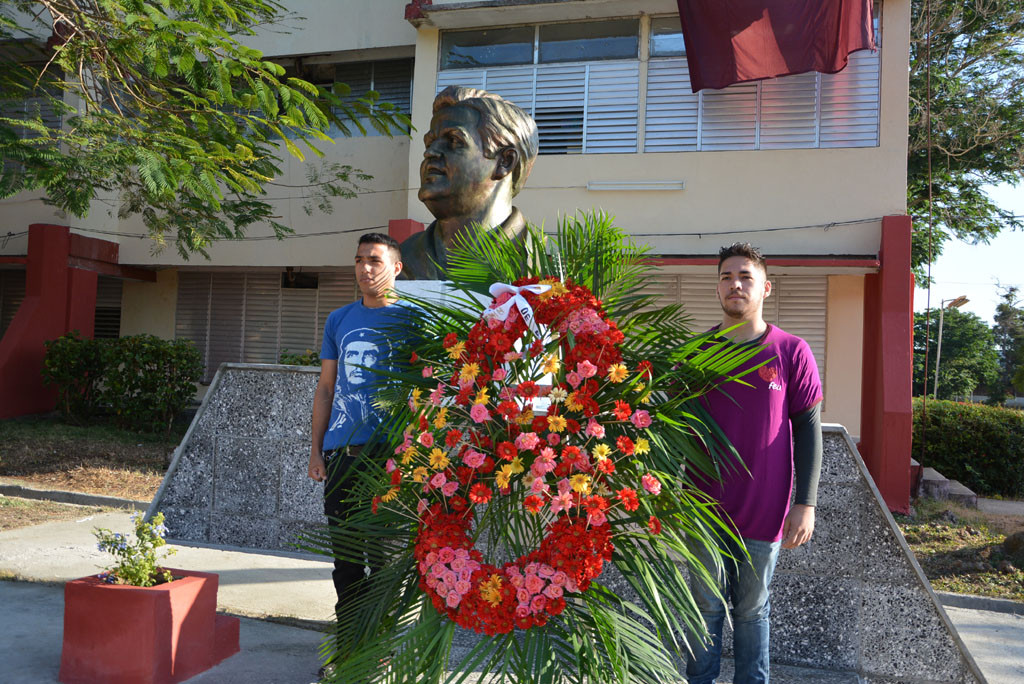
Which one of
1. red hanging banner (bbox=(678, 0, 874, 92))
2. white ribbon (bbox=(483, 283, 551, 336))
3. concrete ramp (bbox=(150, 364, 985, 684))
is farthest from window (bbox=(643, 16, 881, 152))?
white ribbon (bbox=(483, 283, 551, 336))

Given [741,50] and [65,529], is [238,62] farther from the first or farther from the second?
[741,50]

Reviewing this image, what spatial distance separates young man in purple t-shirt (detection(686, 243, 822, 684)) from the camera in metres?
2.63

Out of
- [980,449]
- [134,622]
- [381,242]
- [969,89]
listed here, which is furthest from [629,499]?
[969,89]

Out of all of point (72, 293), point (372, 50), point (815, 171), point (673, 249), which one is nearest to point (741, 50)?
point (815, 171)

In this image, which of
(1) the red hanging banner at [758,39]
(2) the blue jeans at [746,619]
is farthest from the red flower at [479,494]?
(1) the red hanging banner at [758,39]

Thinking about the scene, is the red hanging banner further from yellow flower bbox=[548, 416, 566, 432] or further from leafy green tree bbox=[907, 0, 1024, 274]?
yellow flower bbox=[548, 416, 566, 432]

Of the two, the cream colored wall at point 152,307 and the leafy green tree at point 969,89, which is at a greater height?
the leafy green tree at point 969,89

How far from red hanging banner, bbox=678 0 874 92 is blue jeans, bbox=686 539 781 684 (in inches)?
289

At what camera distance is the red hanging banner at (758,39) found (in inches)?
342

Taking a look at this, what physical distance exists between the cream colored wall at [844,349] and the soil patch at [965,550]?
1536 millimetres

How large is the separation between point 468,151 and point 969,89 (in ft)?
41.6

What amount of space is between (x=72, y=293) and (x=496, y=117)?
32.8 ft

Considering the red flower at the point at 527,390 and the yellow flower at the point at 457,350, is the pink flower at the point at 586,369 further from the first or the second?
the yellow flower at the point at 457,350

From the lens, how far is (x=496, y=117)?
3.66 m
